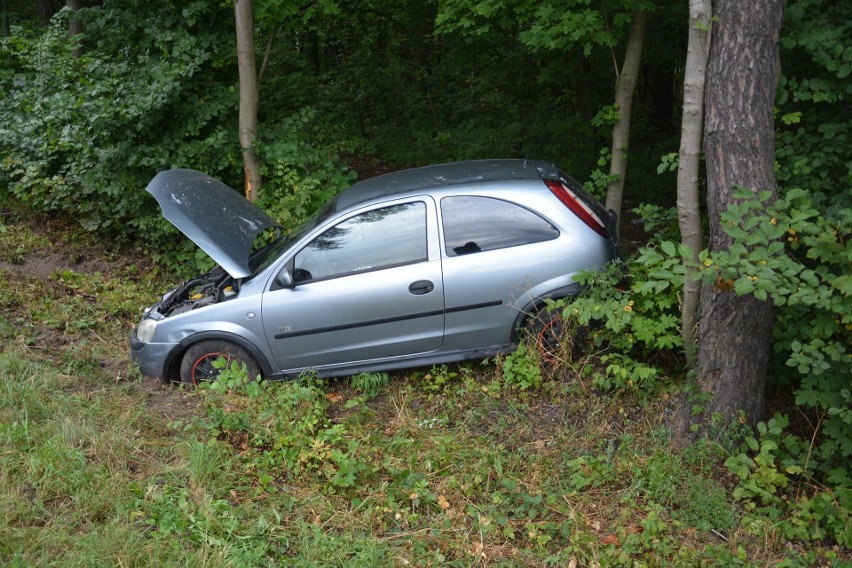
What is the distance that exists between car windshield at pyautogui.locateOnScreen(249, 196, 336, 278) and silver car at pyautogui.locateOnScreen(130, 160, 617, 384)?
0.04m

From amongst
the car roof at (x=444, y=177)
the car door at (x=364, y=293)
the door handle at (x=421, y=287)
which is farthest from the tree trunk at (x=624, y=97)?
the door handle at (x=421, y=287)

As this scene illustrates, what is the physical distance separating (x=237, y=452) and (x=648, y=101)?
12392 mm

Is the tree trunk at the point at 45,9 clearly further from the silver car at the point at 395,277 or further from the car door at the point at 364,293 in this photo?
the car door at the point at 364,293

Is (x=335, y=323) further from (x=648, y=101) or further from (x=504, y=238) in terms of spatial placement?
(x=648, y=101)

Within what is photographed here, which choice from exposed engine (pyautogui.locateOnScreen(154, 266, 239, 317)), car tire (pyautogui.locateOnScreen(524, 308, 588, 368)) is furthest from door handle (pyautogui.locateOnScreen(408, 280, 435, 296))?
exposed engine (pyautogui.locateOnScreen(154, 266, 239, 317))

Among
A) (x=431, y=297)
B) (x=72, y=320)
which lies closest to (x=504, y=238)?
(x=431, y=297)

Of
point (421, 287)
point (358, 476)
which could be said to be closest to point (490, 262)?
point (421, 287)

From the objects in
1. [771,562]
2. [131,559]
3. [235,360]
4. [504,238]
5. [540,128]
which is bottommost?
[771,562]

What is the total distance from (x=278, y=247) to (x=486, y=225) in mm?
1909

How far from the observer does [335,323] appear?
588 cm

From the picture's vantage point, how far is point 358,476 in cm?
492

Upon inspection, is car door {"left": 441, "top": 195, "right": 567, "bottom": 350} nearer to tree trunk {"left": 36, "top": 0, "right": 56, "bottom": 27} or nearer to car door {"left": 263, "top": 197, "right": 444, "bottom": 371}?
car door {"left": 263, "top": 197, "right": 444, "bottom": 371}

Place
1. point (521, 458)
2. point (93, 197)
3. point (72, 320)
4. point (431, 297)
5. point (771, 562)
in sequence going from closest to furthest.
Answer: point (771, 562) → point (521, 458) → point (431, 297) → point (72, 320) → point (93, 197)

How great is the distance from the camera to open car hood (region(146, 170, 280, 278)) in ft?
19.4
